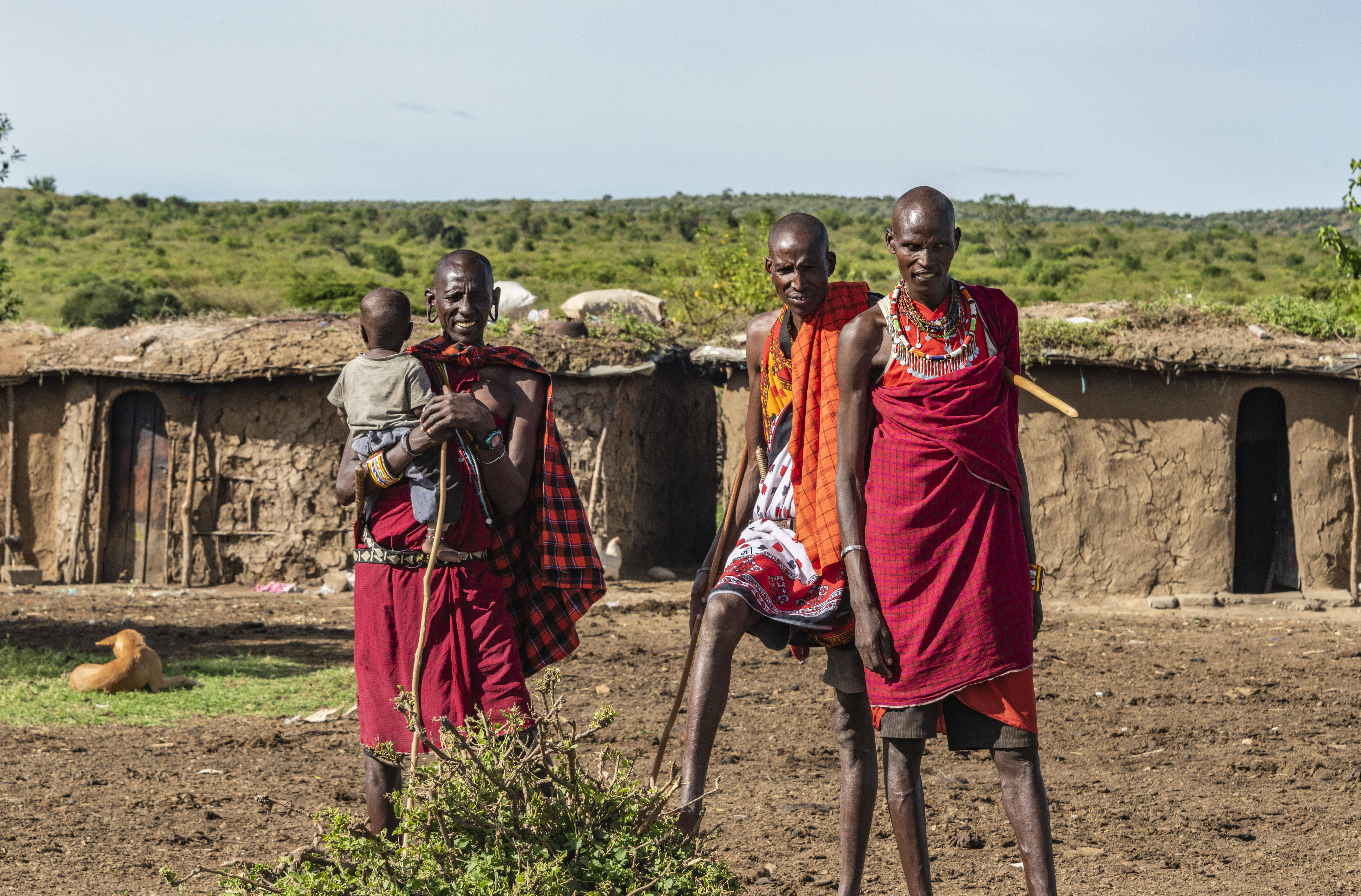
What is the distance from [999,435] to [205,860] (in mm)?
2884

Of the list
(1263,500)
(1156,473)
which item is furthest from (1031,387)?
(1263,500)

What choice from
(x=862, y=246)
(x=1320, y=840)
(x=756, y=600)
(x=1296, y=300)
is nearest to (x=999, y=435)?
(x=756, y=600)

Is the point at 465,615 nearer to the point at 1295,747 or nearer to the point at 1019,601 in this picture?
the point at 1019,601

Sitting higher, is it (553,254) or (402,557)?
(553,254)

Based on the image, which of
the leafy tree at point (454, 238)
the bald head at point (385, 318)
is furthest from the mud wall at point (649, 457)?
the leafy tree at point (454, 238)

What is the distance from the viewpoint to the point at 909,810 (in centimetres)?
286

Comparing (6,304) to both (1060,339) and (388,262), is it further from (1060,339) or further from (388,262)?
(388,262)

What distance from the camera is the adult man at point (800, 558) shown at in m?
2.93

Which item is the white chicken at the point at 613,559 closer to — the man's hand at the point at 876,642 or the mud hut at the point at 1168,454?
the mud hut at the point at 1168,454

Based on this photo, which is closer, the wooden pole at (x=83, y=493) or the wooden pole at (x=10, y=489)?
the wooden pole at (x=83, y=493)

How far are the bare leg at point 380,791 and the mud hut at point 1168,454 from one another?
8.37m

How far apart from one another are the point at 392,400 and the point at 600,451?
8.75 meters

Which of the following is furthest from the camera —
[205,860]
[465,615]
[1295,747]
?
[1295,747]

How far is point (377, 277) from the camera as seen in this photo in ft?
107
